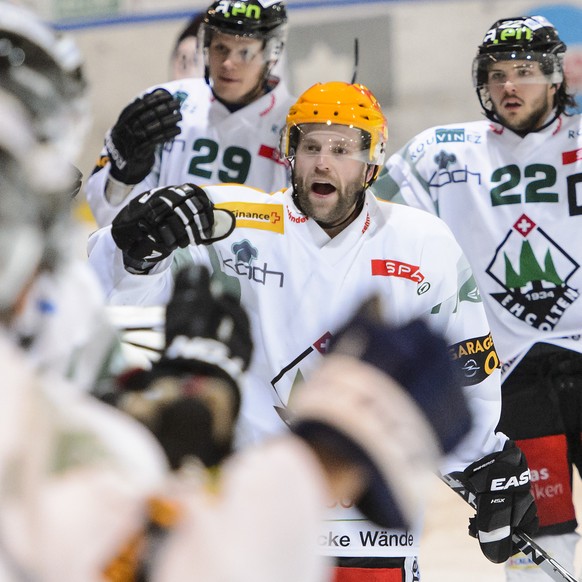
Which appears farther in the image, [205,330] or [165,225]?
[165,225]

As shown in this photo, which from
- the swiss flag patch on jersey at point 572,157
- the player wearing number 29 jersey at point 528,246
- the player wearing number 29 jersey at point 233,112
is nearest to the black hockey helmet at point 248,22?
the player wearing number 29 jersey at point 233,112

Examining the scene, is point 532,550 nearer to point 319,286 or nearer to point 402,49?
point 319,286

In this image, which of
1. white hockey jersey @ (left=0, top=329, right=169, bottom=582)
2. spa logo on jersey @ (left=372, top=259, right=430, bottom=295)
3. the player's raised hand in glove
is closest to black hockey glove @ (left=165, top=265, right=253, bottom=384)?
white hockey jersey @ (left=0, top=329, right=169, bottom=582)

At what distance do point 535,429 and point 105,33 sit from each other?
14.2 ft

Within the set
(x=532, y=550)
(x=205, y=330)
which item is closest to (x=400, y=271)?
(x=532, y=550)

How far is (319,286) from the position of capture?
266 cm

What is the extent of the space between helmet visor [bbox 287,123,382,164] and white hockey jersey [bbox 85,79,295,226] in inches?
27.6

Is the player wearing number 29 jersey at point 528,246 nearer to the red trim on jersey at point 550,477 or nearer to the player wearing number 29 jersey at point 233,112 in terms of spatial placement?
the red trim on jersey at point 550,477

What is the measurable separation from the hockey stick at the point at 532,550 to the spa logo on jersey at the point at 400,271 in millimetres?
438

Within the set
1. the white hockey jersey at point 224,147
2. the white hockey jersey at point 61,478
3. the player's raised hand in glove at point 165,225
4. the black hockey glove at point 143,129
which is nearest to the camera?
the white hockey jersey at point 61,478

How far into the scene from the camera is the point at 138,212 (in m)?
2.61

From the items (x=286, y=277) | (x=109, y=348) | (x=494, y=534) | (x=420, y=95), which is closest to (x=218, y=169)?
(x=286, y=277)

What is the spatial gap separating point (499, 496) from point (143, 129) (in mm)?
1243

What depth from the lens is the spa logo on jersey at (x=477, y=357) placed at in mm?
2689
